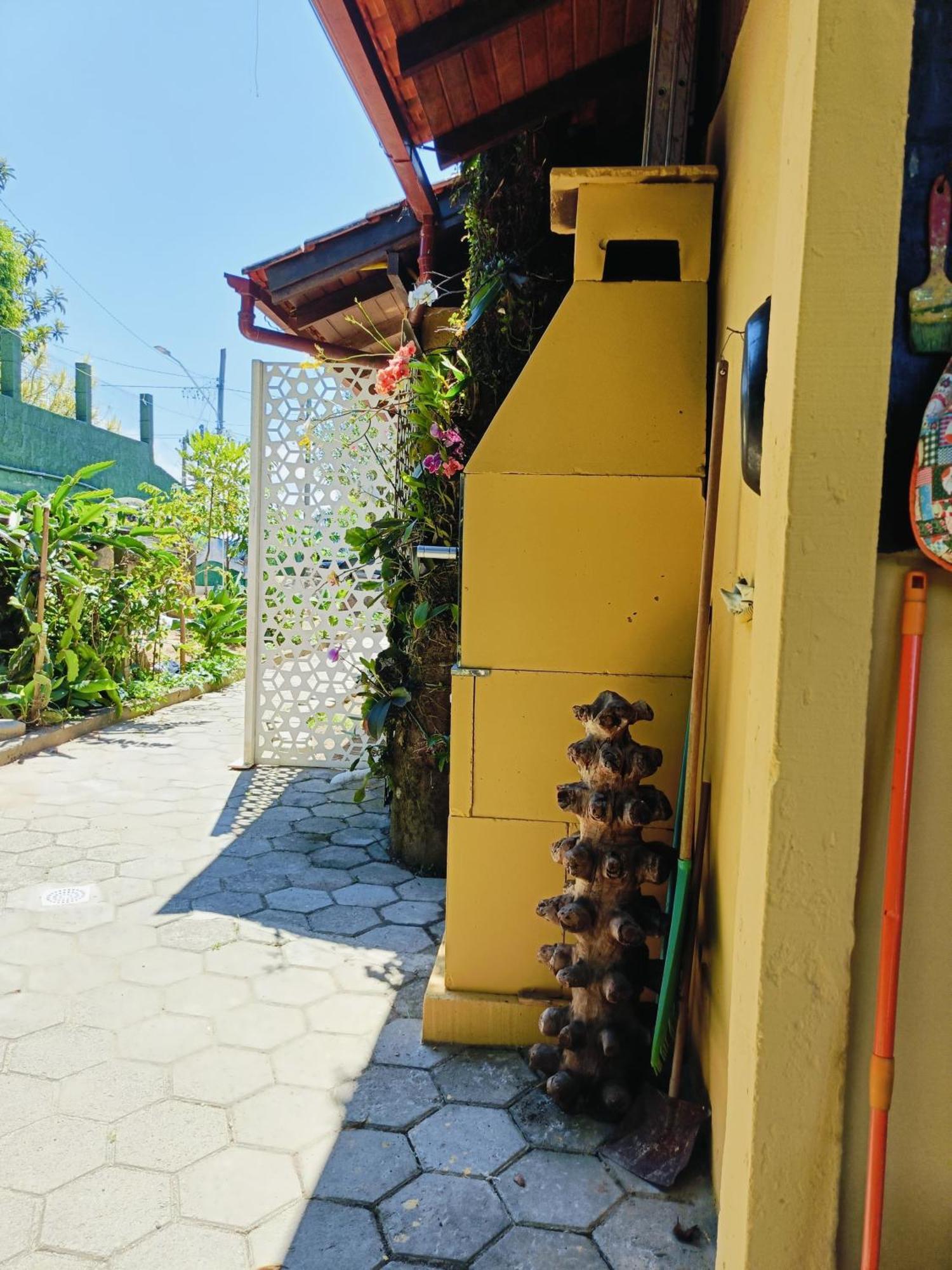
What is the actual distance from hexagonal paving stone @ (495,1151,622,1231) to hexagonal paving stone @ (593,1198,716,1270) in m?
0.04

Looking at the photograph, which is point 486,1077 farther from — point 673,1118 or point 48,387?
point 48,387

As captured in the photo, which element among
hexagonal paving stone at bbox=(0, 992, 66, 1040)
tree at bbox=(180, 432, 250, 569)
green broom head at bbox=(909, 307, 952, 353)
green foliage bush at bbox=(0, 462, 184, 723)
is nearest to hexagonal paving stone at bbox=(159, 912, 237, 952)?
hexagonal paving stone at bbox=(0, 992, 66, 1040)

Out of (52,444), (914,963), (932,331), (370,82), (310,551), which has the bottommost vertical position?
(914,963)

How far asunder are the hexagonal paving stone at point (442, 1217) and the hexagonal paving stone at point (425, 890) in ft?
5.37

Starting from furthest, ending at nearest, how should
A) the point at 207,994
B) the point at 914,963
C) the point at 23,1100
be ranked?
1. the point at 207,994
2. the point at 23,1100
3. the point at 914,963

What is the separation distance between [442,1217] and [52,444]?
1787 cm

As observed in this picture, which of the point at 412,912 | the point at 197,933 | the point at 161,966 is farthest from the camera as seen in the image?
the point at 412,912

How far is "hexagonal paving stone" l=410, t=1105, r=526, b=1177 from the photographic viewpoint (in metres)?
1.90

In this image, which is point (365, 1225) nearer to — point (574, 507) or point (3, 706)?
point (574, 507)

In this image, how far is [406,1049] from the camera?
238 cm

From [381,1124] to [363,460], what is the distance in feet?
12.9

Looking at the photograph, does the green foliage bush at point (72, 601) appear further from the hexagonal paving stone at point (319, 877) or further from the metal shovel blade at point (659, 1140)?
the metal shovel blade at point (659, 1140)

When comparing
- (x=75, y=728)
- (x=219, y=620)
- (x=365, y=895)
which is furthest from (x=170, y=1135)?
(x=219, y=620)

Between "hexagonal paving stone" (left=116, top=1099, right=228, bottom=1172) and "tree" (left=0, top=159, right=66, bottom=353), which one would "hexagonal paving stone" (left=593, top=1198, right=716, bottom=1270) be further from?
"tree" (left=0, top=159, right=66, bottom=353)
